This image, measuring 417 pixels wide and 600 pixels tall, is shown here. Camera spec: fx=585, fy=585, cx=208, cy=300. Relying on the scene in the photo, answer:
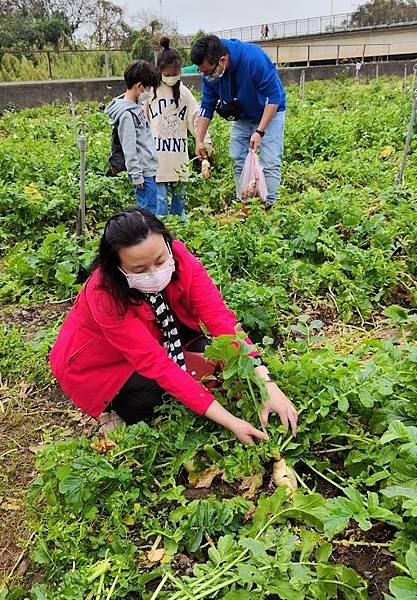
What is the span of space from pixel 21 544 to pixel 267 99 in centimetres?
355

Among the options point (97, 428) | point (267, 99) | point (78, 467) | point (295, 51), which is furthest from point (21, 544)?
point (295, 51)

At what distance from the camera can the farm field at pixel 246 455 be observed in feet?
5.61

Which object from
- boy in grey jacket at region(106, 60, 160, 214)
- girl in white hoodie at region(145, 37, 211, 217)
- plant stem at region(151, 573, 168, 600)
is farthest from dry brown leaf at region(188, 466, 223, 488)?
girl in white hoodie at region(145, 37, 211, 217)

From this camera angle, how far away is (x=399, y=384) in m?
2.15

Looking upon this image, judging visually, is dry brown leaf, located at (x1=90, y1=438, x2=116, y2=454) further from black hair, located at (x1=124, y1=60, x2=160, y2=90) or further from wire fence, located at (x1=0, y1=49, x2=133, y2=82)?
wire fence, located at (x1=0, y1=49, x2=133, y2=82)

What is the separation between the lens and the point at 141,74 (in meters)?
4.12

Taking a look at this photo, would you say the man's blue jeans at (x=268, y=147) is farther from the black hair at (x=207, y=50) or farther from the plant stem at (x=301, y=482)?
the plant stem at (x=301, y=482)

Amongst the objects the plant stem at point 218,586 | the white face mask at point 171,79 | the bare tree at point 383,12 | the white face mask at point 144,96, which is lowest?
the plant stem at point 218,586

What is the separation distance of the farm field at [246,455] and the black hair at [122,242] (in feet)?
1.42

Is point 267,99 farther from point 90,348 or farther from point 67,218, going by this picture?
point 90,348

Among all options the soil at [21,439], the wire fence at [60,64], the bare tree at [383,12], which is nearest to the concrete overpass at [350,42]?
the bare tree at [383,12]

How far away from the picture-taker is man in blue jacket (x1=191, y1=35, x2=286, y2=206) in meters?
4.23

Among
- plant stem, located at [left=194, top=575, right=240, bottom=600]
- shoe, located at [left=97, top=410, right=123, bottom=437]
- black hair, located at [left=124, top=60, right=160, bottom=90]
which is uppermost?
black hair, located at [left=124, top=60, right=160, bottom=90]

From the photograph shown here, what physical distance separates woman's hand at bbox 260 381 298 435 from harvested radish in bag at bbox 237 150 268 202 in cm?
291
